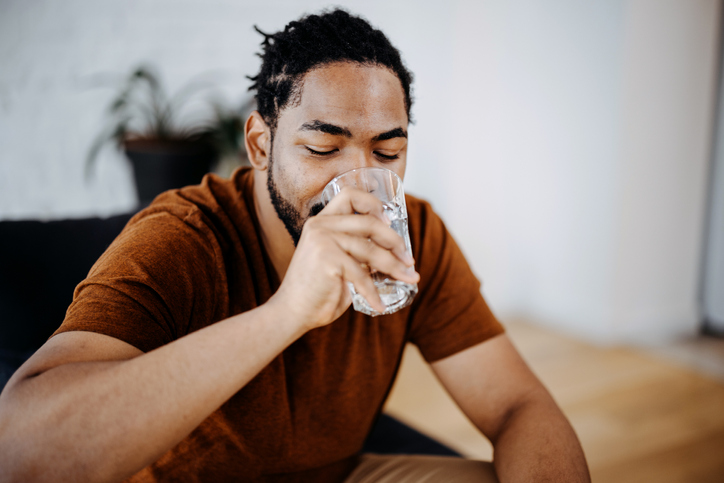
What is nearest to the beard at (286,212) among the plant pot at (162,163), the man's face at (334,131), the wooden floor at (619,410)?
the man's face at (334,131)

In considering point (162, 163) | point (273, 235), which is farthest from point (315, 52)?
point (162, 163)

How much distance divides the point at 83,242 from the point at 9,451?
0.58 metres

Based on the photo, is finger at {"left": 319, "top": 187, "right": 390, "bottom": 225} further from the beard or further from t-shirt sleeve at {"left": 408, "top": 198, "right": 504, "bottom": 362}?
t-shirt sleeve at {"left": 408, "top": 198, "right": 504, "bottom": 362}

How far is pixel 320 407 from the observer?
96cm

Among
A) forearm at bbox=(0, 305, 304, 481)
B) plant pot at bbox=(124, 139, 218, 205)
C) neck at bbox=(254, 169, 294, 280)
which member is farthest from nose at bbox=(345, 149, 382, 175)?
plant pot at bbox=(124, 139, 218, 205)

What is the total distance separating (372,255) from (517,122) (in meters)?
2.86

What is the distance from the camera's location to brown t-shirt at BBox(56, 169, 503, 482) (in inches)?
27.7

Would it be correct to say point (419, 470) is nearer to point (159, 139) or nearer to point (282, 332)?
point (282, 332)

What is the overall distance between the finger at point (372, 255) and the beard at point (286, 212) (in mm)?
259

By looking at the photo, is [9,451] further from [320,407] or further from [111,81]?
[111,81]

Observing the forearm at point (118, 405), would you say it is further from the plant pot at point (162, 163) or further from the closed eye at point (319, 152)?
the plant pot at point (162, 163)

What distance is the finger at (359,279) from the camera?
0.60m

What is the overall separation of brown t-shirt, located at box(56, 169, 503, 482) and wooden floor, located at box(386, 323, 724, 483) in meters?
1.05

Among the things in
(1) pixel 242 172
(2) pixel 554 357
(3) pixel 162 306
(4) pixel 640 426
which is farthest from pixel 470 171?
(3) pixel 162 306
